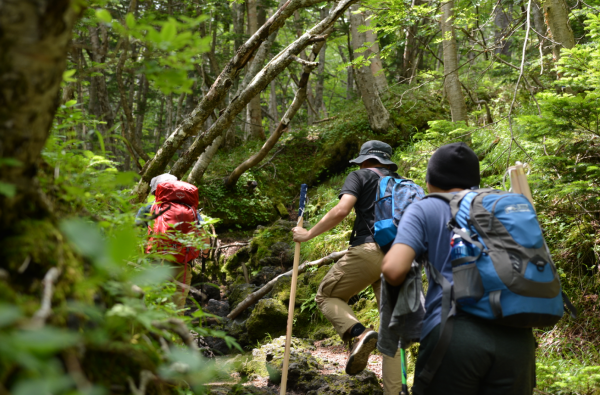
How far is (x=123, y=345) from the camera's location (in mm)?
1171

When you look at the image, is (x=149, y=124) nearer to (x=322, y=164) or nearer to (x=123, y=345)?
(x=322, y=164)

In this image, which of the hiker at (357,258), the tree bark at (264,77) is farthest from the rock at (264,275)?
the hiker at (357,258)

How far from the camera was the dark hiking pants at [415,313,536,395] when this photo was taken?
2.04 m

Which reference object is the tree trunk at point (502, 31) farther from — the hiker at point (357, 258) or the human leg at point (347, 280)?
the human leg at point (347, 280)

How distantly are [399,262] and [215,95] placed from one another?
153 inches

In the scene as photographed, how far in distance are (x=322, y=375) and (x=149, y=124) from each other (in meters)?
25.9

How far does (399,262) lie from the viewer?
2273 millimetres

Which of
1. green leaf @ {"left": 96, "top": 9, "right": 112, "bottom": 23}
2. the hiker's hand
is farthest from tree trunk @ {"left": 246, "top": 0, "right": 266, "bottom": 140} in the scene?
green leaf @ {"left": 96, "top": 9, "right": 112, "bottom": 23}

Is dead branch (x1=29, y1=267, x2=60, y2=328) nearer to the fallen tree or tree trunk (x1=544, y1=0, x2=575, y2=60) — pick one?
the fallen tree

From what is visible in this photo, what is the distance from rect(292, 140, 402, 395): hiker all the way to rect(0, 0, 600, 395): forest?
1.93ft

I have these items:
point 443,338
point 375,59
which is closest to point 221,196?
point 375,59

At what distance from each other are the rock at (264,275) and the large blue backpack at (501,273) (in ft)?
20.3

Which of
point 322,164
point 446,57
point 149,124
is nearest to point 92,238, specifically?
point 446,57

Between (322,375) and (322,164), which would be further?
(322,164)
